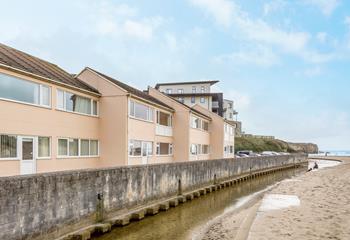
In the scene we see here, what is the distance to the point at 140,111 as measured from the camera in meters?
30.2

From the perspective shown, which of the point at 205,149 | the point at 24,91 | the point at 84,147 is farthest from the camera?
the point at 205,149

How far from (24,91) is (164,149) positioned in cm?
1940

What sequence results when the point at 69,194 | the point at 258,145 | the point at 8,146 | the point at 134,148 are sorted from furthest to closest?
the point at 258,145
the point at 134,148
the point at 8,146
the point at 69,194

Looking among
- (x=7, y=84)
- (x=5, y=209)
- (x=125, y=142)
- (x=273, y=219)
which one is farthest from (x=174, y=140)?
(x=5, y=209)

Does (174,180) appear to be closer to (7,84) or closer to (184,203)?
(184,203)

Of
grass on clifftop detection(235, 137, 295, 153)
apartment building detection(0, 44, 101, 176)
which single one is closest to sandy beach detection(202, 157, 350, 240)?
apartment building detection(0, 44, 101, 176)

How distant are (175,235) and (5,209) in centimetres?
691

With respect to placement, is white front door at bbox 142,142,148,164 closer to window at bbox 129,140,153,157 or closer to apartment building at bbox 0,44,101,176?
window at bbox 129,140,153,157

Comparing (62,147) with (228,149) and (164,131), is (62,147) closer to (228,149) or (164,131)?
(164,131)

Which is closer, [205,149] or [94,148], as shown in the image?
[94,148]

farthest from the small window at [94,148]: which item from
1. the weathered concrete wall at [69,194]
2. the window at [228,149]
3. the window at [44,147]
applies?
the window at [228,149]

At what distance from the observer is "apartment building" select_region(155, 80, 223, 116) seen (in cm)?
6869

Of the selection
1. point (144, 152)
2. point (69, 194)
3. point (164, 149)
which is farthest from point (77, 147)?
point (164, 149)

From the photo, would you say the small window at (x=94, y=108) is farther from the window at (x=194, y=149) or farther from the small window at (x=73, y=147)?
the window at (x=194, y=149)
